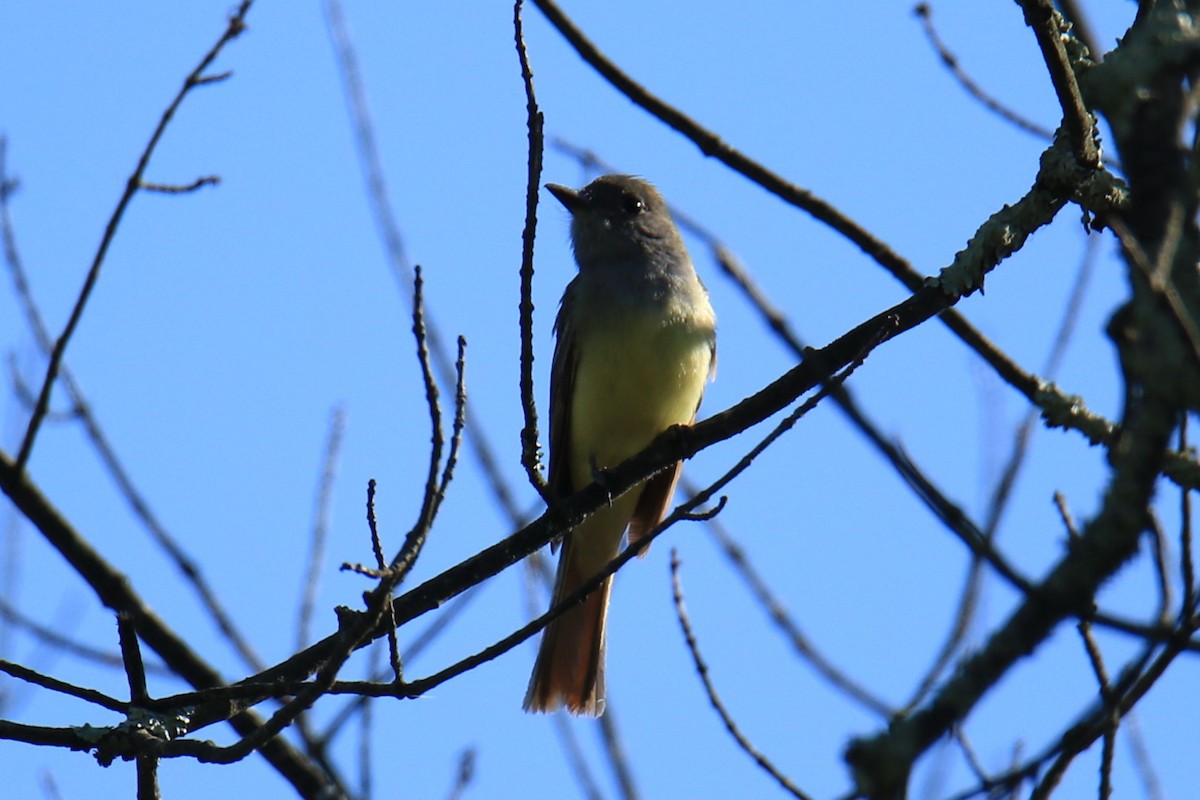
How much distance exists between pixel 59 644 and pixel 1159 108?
4.96 meters

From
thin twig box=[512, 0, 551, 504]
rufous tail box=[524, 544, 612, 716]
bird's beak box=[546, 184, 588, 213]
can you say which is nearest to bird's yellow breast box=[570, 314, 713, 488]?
rufous tail box=[524, 544, 612, 716]

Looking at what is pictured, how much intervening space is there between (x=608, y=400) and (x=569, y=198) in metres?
1.83

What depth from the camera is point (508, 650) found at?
3.59m

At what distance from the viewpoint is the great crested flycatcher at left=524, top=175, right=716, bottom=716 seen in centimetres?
658

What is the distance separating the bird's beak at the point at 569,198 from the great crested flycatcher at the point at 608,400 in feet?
1.93

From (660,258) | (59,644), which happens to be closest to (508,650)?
(59,644)

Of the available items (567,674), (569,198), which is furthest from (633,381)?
(569,198)

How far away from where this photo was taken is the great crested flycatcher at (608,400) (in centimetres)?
658

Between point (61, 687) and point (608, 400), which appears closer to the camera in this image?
point (61, 687)

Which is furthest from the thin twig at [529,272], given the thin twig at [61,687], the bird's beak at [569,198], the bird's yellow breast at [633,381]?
the bird's beak at [569,198]

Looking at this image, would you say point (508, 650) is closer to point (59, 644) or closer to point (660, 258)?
point (59, 644)

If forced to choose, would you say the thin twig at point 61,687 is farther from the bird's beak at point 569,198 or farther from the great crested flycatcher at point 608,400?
the bird's beak at point 569,198

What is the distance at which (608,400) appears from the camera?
6605 mm

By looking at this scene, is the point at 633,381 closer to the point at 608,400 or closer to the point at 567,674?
the point at 608,400
